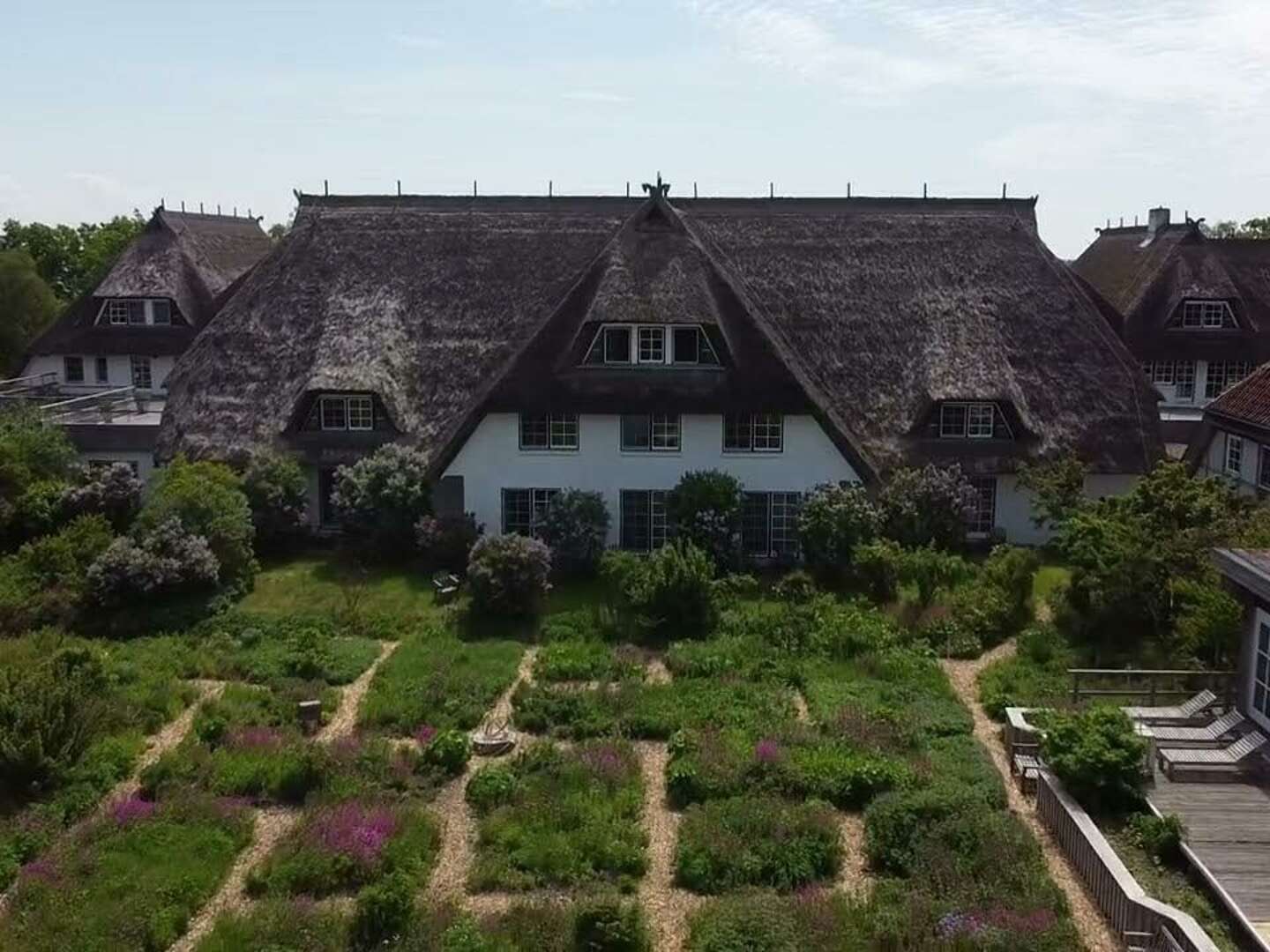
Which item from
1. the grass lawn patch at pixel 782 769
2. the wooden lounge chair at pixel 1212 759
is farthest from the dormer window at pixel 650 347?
the wooden lounge chair at pixel 1212 759

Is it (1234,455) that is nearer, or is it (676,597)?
(676,597)

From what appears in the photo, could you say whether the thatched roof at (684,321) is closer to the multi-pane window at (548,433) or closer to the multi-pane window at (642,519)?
the multi-pane window at (548,433)

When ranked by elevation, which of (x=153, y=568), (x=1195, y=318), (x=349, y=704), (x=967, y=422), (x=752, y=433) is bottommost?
(x=349, y=704)

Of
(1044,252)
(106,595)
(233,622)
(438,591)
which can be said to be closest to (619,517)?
(438,591)

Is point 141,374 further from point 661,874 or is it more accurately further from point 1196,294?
point 1196,294

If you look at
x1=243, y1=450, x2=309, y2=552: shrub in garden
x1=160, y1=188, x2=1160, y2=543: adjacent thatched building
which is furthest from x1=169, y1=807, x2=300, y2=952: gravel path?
x1=160, y1=188, x2=1160, y2=543: adjacent thatched building

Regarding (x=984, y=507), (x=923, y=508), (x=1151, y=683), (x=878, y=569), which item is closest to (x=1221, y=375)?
(x=984, y=507)

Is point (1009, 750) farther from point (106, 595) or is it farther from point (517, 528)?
point (106, 595)
